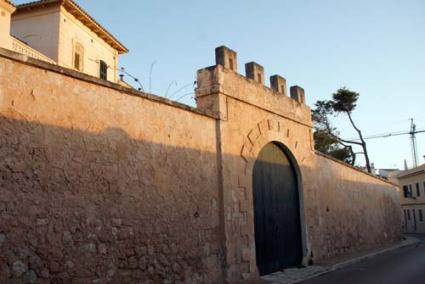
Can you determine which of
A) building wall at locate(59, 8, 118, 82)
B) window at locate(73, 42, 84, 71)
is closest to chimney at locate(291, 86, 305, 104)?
building wall at locate(59, 8, 118, 82)

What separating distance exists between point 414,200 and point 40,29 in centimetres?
3291

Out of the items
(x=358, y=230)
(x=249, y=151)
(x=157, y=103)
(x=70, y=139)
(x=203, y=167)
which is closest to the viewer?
(x=70, y=139)

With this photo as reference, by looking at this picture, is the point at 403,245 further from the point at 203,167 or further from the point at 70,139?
the point at 70,139

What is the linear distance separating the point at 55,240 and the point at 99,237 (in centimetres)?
65

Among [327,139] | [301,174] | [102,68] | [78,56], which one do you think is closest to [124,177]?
[301,174]

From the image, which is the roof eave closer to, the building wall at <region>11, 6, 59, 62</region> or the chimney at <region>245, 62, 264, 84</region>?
the building wall at <region>11, 6, 59, 62</region>

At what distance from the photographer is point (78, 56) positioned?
20.2m

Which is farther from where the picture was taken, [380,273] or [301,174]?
[301,174]

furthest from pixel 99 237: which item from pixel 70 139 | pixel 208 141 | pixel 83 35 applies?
pixel 83 35

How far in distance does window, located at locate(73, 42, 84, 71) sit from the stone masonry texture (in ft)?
43.6

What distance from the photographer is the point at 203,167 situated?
7.41m

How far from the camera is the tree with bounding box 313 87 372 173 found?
1221 inches

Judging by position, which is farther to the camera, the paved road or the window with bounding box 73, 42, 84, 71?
the window with bounding box 73, 42, 84, 71

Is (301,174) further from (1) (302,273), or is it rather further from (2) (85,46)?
(2) (85,46)
